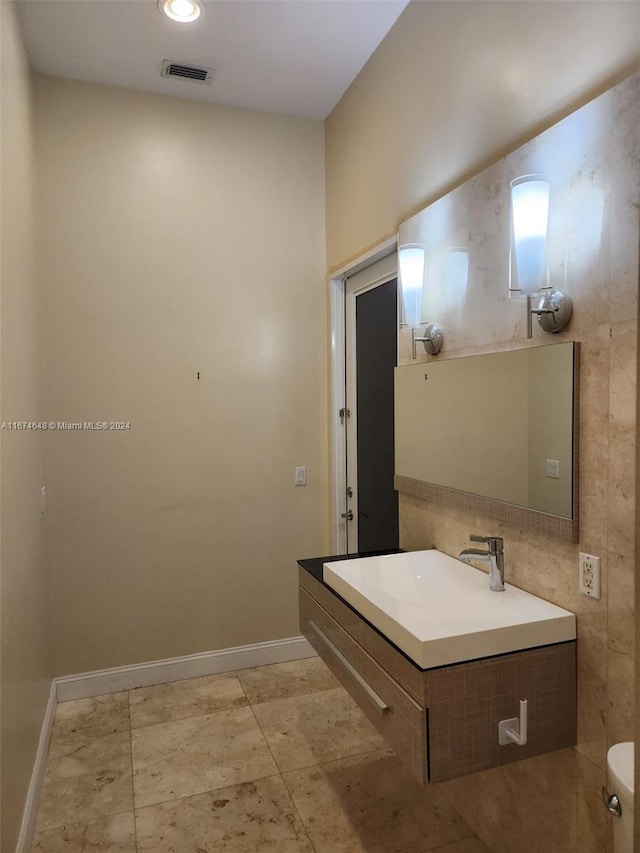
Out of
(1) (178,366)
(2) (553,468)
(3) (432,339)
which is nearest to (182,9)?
(1) (178,366)

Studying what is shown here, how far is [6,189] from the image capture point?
1.84m

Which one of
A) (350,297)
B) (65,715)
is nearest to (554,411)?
(350,297)

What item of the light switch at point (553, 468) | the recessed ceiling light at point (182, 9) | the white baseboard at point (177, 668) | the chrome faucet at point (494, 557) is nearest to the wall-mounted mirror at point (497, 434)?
the light switch at point (553, 468)

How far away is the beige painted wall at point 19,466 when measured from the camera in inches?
67.0

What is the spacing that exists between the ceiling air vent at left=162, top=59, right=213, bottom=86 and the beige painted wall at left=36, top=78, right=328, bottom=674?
213mm

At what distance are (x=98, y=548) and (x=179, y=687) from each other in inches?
33.5

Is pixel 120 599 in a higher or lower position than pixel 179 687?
higher

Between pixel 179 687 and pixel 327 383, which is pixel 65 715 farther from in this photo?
pixel 327 383

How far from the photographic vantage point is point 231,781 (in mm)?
2166

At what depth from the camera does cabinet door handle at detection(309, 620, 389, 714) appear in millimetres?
1516

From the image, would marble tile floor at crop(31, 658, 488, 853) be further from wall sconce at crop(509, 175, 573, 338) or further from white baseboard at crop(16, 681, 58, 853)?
wall sconce at crop(509, 175, 573, 338)

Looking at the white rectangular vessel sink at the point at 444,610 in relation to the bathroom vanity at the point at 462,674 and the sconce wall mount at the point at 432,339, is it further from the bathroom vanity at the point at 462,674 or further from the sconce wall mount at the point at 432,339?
the sconce wall mount at the point at 432,339

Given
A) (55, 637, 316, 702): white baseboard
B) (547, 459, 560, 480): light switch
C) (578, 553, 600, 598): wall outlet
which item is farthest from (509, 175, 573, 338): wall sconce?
(55, 637, 316, 702): white baseboard

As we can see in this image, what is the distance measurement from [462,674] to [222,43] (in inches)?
106
